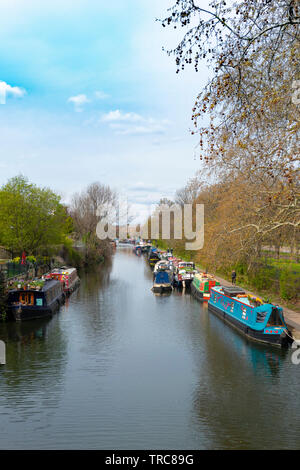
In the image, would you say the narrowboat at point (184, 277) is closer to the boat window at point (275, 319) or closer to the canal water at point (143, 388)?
the canal water at point (143, 388)

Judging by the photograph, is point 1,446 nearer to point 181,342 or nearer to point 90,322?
point 181,342

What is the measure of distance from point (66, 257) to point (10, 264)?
2479 cm

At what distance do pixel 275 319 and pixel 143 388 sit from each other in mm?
8568

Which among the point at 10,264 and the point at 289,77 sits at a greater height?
the point at 289,77

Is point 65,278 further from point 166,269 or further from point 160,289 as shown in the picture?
point 166,269

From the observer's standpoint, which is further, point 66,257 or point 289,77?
point 66,257

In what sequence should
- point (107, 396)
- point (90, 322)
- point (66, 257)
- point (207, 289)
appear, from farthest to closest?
1. point (66, 257)
2. point (207, 289)
3. point (90, 322)
4. point (107, 396)

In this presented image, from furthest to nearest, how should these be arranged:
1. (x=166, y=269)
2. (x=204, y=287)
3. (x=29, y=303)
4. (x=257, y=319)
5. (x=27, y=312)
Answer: (x=166, y=269)
(x=204, y=287)
(x=29, y=303)
(x=27, y=312)
(x=257, y=319)

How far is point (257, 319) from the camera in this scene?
21391 millimetres

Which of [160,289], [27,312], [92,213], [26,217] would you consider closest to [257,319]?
[27,312]

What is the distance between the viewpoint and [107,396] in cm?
1458

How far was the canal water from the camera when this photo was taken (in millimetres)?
11875
